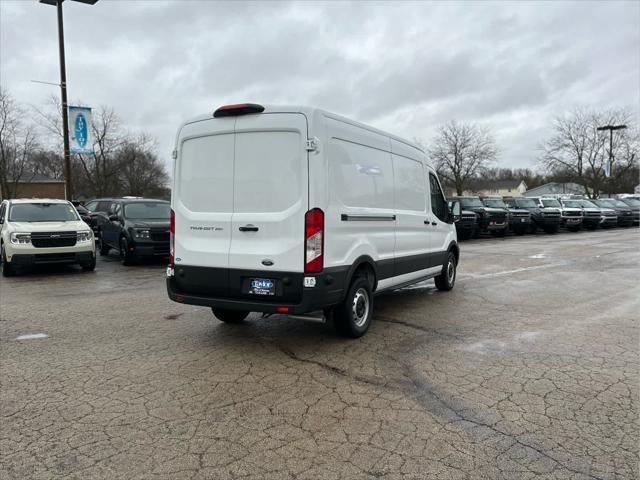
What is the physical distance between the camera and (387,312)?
7.01m

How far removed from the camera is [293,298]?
192 inches

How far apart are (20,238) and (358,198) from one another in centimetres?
857

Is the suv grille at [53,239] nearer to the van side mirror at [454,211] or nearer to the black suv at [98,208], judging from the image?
the black suv at [98,208]

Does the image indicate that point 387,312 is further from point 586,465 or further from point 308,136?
point 586,465

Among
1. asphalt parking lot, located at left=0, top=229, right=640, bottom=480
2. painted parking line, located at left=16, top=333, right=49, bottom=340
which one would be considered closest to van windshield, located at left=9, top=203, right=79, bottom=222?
asphalt parking lot, located at left=0, top=229, right=640, bottom=480

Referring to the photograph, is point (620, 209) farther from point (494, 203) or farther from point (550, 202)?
point (494, 203)

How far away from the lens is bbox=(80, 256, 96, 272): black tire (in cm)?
1139

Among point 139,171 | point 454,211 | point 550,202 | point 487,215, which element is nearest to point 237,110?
point 454,211

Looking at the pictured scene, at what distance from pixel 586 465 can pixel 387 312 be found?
411cm

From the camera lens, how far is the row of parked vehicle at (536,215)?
71.0ft

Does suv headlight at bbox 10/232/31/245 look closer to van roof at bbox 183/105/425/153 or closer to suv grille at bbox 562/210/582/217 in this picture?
van roof at bbox 183/105/425/153

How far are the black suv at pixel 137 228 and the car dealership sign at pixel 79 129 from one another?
11.9ft

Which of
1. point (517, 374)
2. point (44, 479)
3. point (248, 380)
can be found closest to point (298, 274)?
point (248, 380)

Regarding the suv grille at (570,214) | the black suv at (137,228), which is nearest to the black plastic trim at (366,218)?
the black suv at (137,228)
